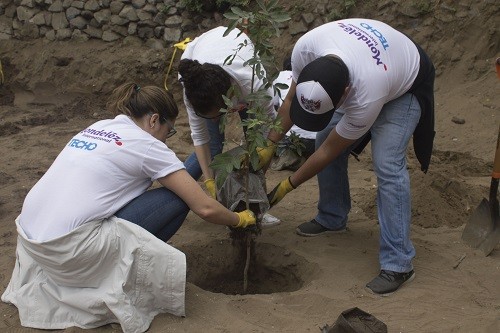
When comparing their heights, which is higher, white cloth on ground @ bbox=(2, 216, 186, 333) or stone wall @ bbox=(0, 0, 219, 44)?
white cloth on ground @ bbox=(2, 216, 186, 333)

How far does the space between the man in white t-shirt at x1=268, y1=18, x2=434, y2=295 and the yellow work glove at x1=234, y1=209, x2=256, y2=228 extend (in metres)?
0.31

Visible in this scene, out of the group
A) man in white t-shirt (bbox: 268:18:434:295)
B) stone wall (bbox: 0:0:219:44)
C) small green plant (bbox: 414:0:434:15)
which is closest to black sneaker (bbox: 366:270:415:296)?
man in white t-shirt (bbox: 268:18:434:295)

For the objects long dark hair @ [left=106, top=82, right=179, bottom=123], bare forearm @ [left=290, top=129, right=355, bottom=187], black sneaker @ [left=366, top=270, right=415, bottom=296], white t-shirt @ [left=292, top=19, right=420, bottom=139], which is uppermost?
white t-shirt @ [left=292, top=19, right=420, bottom=139]

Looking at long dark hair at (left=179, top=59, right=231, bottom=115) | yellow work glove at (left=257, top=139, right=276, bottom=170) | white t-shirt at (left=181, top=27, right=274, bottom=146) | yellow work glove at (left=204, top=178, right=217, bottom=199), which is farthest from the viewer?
yellow work glove at (left=204, top=178, right=217, bottom=199)

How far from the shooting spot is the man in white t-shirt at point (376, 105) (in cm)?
303

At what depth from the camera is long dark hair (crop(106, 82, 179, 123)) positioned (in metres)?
3.19

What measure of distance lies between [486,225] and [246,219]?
4.86ft

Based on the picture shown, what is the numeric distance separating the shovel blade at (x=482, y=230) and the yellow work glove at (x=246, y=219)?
132cm

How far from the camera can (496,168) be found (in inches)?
150

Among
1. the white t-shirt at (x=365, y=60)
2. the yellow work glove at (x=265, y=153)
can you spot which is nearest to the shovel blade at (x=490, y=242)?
the white t-shirt at (x=365, y=60)

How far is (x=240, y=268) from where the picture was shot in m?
3.97

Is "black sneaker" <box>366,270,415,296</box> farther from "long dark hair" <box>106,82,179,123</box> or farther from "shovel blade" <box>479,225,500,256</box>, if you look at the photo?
"long dark hair" <box>106,82,179,123</box>

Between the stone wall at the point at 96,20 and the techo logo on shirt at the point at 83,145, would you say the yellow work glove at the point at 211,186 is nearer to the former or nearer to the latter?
the techo logo on shirt at the point at 83,145

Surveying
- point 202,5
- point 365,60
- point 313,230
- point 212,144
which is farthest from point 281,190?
point 202,5
